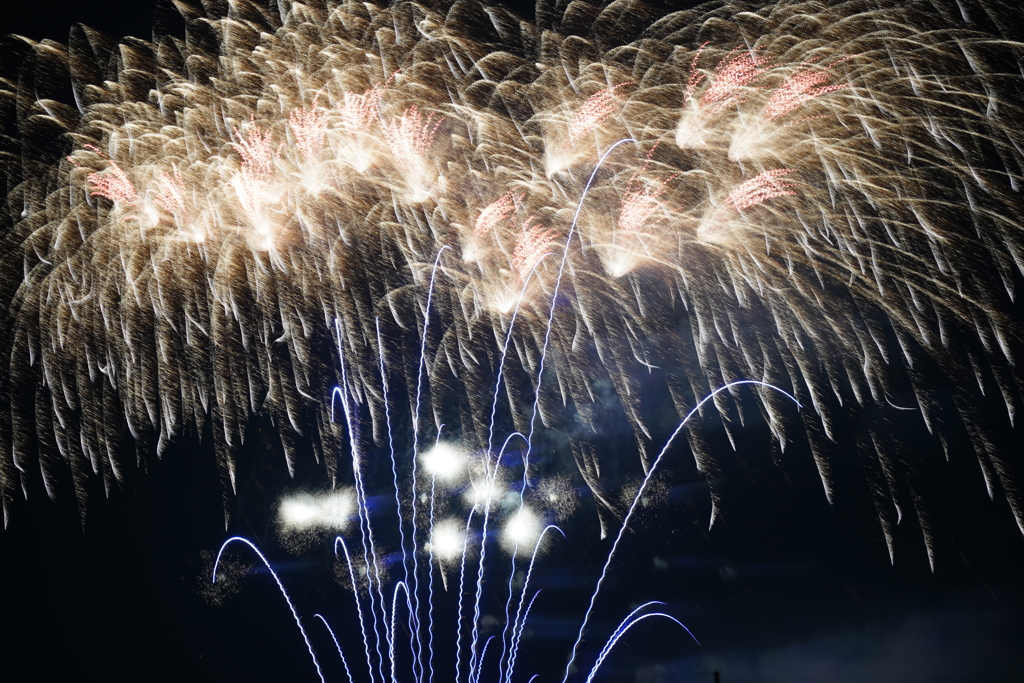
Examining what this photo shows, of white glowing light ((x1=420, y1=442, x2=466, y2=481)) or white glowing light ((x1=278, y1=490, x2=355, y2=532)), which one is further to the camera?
white glowing light ((x1=278, y1=490, x2=355, y2=532))

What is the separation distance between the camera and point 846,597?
29.4 ft

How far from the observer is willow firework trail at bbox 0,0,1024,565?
6113mm

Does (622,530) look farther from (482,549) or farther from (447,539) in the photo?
(447,539)

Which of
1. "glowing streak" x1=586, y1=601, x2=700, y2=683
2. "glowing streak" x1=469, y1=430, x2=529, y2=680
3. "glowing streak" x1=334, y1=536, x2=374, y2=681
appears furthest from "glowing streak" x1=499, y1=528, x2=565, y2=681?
"glowing streak" x1=334, y1=536, x2=374, y2=681

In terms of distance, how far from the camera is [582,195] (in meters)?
7.45

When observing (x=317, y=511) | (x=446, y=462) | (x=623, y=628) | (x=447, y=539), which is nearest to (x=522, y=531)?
(x=447, y=539)

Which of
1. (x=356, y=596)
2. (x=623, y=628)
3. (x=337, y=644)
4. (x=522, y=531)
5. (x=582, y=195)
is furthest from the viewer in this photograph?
(x=337, y=644)

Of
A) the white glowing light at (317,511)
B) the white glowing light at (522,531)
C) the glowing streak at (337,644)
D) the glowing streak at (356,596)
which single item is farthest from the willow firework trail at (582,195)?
the glowing streak at (337,644)

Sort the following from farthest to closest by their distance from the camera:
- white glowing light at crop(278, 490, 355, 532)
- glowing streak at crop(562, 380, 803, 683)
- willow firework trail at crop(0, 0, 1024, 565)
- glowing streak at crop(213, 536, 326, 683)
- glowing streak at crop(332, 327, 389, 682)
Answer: glowing streak at crop(213, 536, 326, 683) < white glowing light at crop(278, 490, 355, 532) < glowing streak at crop(332, 327, 389, 682) < glowing streak at crop(562, 380, 803, 683) < willow firework trail at crop(0, 0, 1024, 565)

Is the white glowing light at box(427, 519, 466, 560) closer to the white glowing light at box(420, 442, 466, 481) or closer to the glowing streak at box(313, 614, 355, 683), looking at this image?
the white glowing light at box(420, 442, 466, 481)

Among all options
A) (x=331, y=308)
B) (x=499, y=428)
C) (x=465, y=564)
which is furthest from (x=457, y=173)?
(x=465, y=564)

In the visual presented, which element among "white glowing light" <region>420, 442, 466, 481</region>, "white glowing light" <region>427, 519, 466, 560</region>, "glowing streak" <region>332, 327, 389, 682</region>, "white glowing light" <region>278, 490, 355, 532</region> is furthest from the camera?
"white glowing light" <region>278, 490, 355, 532</region>

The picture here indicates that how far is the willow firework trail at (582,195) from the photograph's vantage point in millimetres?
6113

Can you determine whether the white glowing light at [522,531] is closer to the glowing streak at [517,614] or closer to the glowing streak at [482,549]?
the glowing streak at [517,614]
